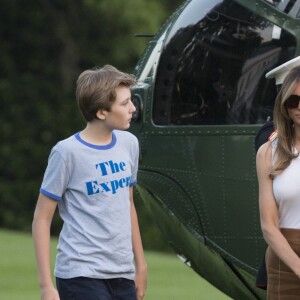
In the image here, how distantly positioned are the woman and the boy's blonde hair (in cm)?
69

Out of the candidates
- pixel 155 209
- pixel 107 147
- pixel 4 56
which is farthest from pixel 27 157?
pixel 107 147

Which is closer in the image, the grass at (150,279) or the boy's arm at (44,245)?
the boy's arm at (44,245)

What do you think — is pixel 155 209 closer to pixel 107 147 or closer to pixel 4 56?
pixel 107 147

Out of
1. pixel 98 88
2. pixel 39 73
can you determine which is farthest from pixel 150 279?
pixel 39 73

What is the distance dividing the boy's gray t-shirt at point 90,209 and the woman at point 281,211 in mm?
595

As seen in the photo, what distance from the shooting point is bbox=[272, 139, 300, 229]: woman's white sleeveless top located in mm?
5043

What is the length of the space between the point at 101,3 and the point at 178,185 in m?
24.3

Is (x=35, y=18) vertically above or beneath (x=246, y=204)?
beneath

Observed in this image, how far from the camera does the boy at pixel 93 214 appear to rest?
528 cm

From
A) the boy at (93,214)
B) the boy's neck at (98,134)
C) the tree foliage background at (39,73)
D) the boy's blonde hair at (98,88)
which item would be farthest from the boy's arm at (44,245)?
the tree foliage background at (39,73)

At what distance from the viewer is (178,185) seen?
7.53 metres

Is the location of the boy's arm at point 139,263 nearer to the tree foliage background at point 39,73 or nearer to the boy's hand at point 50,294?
the boy's hand at point 50,294

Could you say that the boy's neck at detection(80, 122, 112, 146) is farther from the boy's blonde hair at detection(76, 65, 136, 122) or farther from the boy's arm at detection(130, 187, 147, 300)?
the boy's arm at detection(130, 187, 147, 300)

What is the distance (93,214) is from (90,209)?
2cm
